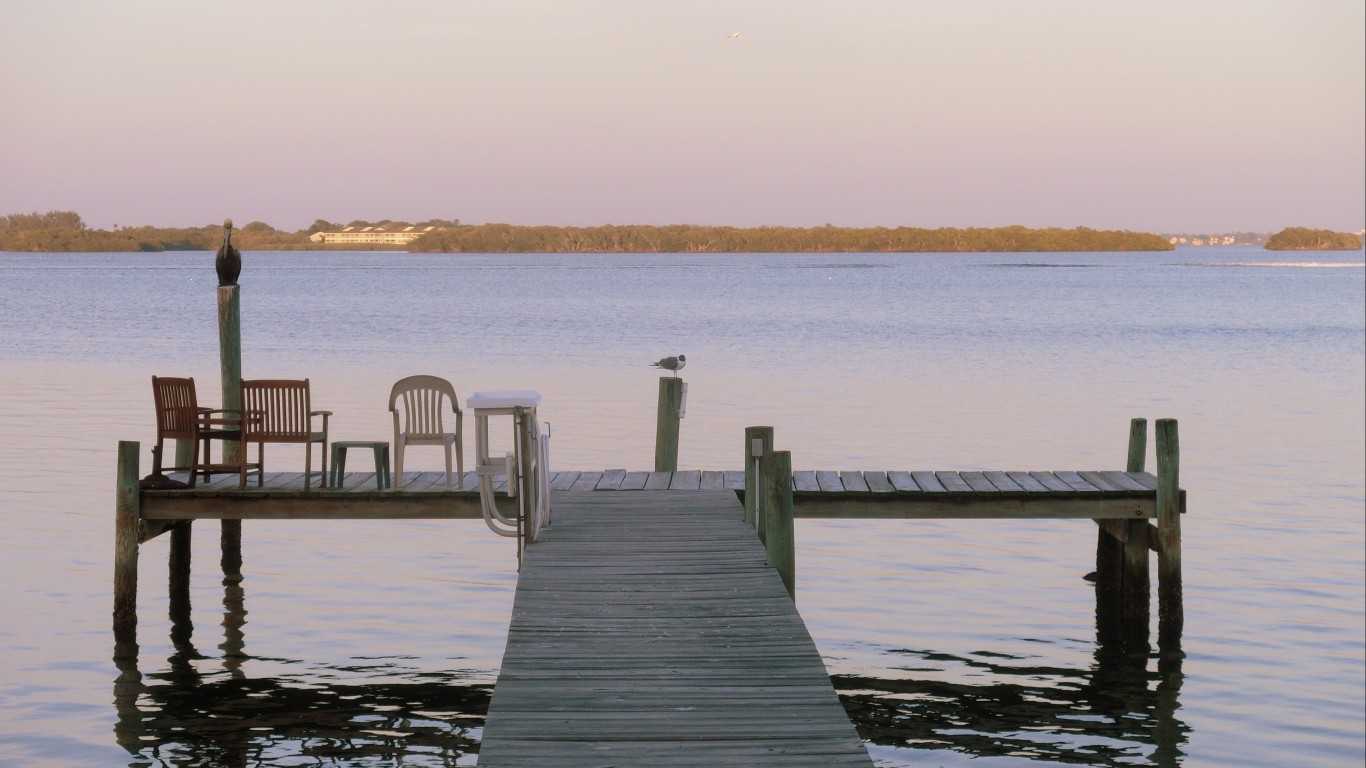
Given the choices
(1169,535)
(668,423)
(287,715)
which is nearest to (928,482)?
(1169,535)

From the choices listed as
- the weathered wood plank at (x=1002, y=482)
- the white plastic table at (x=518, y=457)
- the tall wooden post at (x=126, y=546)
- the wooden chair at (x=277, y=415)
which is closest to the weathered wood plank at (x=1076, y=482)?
the weathered wood plank at (x=1002, y=482)

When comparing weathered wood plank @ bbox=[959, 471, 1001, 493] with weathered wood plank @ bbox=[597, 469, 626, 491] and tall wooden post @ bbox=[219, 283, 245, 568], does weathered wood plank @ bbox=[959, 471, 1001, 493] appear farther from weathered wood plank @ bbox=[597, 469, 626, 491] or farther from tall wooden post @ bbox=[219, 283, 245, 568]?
tall wooden post @ bbox=[219, 283, 245, 568]

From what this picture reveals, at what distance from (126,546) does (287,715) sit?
2131 millimetres

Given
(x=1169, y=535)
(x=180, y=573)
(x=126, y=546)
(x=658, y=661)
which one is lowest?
(x=180, y=573)

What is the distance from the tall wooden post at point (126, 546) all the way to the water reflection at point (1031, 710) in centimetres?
570

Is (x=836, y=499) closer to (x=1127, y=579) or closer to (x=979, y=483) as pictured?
(x=979, y=483)

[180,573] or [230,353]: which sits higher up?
[230,353]

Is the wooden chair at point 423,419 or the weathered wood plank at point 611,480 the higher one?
the wooden chair at point 423,419

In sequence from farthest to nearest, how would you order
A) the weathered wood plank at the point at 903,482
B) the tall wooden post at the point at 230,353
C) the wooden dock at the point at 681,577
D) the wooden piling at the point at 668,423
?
the wooden piling at the point at 668,423 → the tall wooden post at the point at 230,353 → the weathered wood plank at the point at 903,482 → the wooden dock at the point at 681,577

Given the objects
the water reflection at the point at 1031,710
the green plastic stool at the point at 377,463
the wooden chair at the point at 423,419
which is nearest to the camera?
the water reflection at the point at 1031,710

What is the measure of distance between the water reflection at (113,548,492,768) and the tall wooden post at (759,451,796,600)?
7.93ft

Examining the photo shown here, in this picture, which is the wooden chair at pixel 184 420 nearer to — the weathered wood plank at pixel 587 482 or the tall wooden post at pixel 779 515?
the weathered wood plank at pixel 587 482

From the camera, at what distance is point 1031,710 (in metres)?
11.7

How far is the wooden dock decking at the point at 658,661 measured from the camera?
6.73 meters
